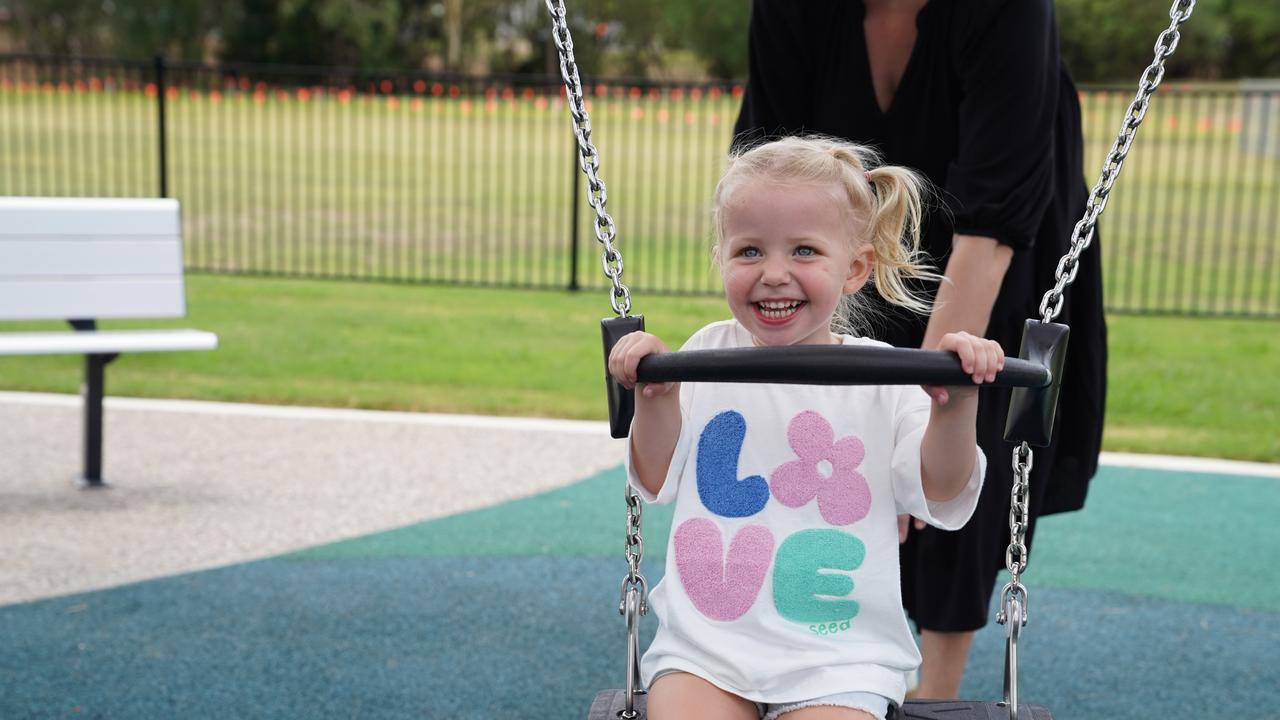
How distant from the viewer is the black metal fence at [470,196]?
448 inches

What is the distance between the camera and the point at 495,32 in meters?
46.6

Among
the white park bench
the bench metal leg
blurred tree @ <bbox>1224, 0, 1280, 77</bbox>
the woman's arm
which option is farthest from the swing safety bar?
blurred tree @ <bbox>1224, 0, 1280, 77</bbox>

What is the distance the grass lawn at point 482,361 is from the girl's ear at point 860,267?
4.33 m

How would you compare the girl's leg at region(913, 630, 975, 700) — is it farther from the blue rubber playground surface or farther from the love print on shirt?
the love print on shirt

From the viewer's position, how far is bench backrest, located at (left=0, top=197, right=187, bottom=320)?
225 inches

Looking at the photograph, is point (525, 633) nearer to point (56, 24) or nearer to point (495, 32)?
point (495, 32)

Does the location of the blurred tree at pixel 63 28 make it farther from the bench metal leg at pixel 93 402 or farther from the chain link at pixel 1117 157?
the chain link at pixel 1117 157

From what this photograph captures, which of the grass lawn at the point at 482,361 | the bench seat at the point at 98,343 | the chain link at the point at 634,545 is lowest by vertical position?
the grass lawn at the point at 482,361

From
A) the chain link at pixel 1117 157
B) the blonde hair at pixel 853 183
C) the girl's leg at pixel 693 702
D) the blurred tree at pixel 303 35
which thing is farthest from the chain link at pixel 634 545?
the blurred tree at pixel 303 35

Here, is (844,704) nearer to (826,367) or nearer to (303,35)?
(826,367)

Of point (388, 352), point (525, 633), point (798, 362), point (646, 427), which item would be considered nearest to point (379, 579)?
point (525, 633)

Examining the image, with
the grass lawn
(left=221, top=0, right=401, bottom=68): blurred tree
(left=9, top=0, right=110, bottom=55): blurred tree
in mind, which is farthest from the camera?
(left=9, top=0, right=110, bottom=55): blurred tree

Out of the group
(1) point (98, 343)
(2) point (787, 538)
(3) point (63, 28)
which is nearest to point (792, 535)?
(2) point (787, 538)

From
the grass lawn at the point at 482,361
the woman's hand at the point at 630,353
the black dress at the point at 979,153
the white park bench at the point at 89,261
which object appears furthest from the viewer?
the grass lawn at the point at 482,361
